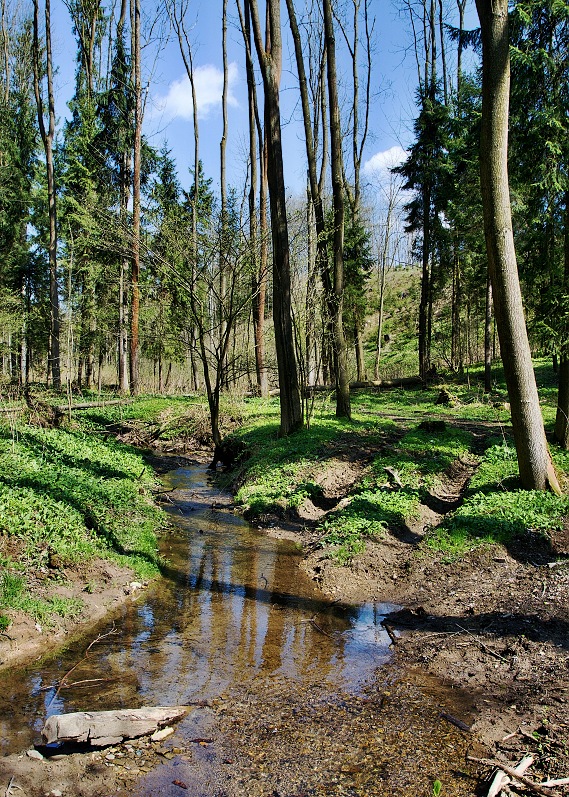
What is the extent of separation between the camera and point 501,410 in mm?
18656

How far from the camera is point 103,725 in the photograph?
3.79 metres

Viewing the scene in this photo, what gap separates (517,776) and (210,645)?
294cm

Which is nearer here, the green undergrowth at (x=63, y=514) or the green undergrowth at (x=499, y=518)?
the green undergrowth at (x=63, y=514)

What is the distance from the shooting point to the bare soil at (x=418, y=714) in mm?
3439

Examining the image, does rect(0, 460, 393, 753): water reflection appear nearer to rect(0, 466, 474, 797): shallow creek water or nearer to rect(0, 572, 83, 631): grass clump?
rect(0, 466, 474, 797): shallow creek water

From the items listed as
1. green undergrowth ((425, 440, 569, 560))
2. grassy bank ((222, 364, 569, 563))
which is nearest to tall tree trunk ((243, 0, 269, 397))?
grassy bank ((222, 364, 569, 563))

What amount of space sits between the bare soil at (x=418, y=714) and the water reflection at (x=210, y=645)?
298 mm

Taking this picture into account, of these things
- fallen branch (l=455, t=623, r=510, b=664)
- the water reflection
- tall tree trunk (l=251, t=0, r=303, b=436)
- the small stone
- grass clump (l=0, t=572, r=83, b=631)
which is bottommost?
the water reflection

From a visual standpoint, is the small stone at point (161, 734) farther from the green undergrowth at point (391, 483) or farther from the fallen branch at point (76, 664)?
the green undergrowth at point (391, 483)

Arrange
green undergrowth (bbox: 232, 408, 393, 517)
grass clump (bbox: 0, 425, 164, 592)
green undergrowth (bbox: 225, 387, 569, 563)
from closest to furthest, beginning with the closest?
grass clump (bbox: 0, 425, 164, 592) < green undergrowth (bbox: 225, 387, 569, 563) < green undergrowth (bbox: 232, 408, 393, 517)

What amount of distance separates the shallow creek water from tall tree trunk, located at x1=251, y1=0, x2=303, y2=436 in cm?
610

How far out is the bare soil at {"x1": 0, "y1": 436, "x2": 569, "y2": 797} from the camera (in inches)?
135

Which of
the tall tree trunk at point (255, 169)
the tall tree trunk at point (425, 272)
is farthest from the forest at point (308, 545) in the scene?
the tall tree trunk at point (425, 272)

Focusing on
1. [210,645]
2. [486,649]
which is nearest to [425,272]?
[486,649]
